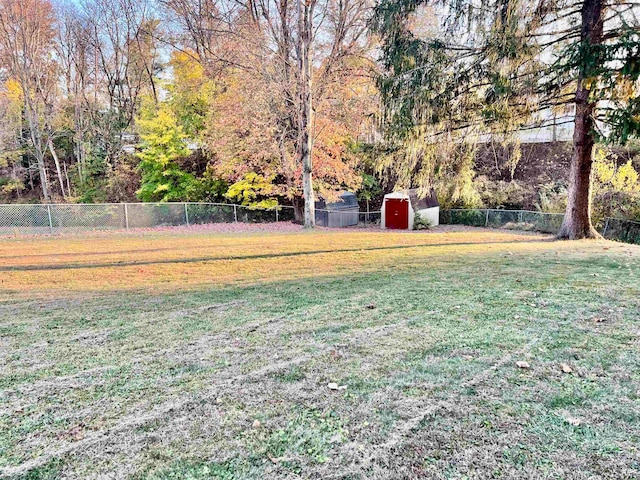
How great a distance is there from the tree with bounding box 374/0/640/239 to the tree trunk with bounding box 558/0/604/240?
2cm

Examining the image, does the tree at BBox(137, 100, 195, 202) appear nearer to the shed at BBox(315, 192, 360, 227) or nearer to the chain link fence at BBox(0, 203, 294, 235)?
the chain link fence at BBox(0, 203, 294, 235)

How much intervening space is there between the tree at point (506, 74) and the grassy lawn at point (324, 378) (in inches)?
170

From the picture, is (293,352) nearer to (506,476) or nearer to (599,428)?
(506,476)

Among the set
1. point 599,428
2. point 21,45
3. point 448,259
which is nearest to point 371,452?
point 599,428

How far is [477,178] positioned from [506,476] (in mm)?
19961

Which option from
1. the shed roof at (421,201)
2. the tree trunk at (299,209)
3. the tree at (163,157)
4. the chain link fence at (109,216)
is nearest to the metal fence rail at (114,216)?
the chain link fence at (109,216)

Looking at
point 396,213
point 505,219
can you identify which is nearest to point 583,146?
point 505,219

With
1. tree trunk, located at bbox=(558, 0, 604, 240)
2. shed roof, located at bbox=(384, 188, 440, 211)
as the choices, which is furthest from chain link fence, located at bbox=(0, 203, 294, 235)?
tree trunk, located at bbox=(558, 0, 604, 240)

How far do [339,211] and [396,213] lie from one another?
2757mm

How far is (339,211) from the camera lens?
18.8 metres

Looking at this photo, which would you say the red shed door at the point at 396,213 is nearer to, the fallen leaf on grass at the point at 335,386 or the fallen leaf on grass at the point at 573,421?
the fallen leaf on grass at the point at 335,386

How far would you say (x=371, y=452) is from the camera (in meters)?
1.83

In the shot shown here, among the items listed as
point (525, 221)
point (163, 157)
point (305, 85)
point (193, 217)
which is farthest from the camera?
point (163, 157)

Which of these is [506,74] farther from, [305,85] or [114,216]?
[114,216]
